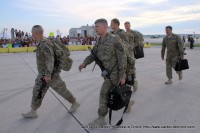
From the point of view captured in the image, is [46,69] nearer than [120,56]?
No

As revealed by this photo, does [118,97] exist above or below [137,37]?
below

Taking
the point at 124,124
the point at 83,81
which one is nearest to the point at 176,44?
the point at 83,81

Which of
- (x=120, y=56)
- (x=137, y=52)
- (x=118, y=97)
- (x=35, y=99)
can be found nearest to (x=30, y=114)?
(x=35, y=99)

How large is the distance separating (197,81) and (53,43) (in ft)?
15.1

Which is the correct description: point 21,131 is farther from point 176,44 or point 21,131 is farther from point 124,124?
point 176,44

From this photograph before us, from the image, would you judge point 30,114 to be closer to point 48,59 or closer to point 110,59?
point 48,59

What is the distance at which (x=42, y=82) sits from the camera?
4098 mm

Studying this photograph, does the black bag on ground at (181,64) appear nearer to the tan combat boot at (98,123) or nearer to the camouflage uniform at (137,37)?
the camouflage uniform at (137,37)

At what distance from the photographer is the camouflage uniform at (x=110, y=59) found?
362cm

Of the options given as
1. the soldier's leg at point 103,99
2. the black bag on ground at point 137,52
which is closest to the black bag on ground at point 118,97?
the soldier's leg at point 103,99

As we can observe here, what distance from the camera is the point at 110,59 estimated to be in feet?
12.1

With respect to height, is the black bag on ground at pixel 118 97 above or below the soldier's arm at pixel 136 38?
below

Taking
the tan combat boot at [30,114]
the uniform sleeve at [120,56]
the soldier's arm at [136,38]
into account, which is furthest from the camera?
the soldier's arm at [136,38]

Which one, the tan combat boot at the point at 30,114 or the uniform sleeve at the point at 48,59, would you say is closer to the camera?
the uniform sleeve at the point at 48,59
